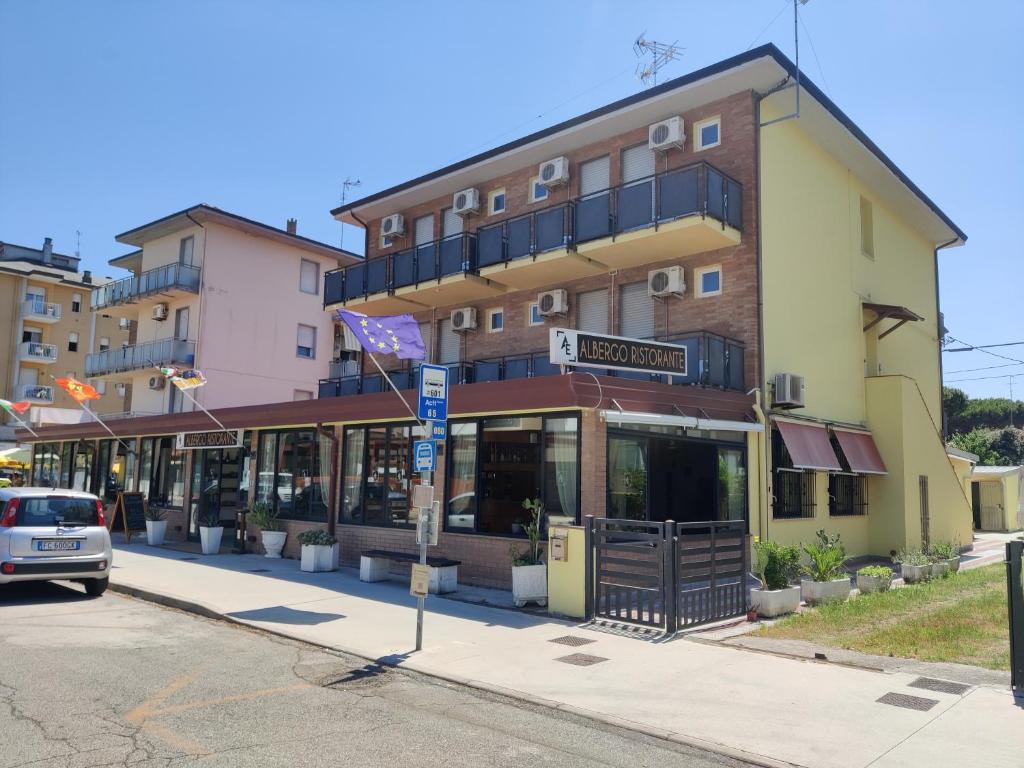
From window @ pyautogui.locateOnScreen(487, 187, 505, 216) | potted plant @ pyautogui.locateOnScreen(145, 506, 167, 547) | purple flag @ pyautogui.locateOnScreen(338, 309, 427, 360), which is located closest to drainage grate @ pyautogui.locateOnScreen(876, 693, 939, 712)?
purple flag @ pyautogui.locateOnScreen(338, 309, 427, 360)

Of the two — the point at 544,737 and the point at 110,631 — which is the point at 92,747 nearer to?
the point at 544,737

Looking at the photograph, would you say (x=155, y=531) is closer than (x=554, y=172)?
No

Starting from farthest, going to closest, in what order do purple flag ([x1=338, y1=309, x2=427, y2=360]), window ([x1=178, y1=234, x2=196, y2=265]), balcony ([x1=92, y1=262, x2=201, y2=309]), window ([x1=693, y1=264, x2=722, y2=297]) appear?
window ([x1=178, y1=234, x2=196, y2=265]) < balcony ([x1=92, y1=262, x2=201, y2=309]) < window ([x1=693, y1=264, x2=722, y2=297]) < purple flag ([x1=338, y1=309, x2=427, y2=360])

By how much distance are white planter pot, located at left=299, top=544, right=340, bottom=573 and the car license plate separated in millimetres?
4375

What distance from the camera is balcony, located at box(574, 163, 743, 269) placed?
14953mm

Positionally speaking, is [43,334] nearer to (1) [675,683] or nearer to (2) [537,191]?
(2) [537,191]

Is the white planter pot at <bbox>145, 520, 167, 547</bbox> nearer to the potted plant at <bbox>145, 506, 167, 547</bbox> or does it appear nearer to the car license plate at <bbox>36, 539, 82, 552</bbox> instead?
the potted plant at <bbox>145, 506, 167, 547</bbox>

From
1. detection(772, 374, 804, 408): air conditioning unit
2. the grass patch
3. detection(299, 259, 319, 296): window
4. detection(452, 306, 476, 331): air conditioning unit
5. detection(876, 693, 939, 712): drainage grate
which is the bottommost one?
detection(876, 693, 939, 712): drainage grate

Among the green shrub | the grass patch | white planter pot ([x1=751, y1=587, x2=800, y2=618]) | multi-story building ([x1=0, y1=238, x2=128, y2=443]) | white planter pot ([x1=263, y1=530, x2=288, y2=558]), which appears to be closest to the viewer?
the grass patch

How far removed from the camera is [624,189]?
16.3 meters

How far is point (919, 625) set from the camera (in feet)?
32.8

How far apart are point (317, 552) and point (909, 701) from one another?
1091cm

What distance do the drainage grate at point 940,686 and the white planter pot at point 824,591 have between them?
4.02 m

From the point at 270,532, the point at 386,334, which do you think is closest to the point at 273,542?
the point at 270,532
